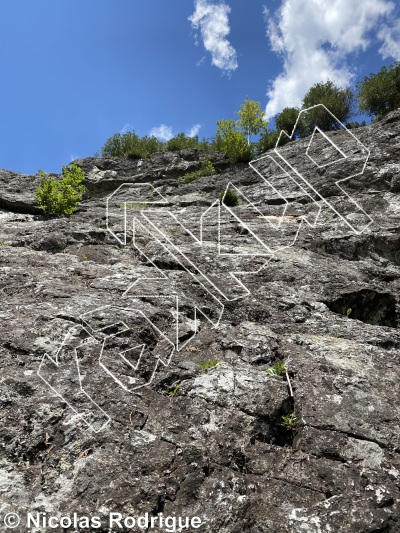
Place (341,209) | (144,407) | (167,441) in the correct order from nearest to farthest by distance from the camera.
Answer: (167,441) < (144,407) < (341,209)

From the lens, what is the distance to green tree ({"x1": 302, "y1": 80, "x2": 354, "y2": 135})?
24.1m

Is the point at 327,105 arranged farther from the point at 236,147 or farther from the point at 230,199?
the point at 230,199

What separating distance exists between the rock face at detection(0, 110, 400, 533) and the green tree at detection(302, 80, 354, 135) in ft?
52.0

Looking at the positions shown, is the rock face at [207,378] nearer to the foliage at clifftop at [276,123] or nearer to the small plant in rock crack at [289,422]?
the small plant in rock crack at [289,422]

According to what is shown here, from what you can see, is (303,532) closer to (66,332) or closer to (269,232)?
(66,332)

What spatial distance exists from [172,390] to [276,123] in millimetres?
24979

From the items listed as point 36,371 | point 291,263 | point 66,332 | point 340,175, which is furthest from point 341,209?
point 36,371

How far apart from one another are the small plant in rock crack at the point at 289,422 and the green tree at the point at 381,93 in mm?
21769

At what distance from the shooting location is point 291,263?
27.4 feet

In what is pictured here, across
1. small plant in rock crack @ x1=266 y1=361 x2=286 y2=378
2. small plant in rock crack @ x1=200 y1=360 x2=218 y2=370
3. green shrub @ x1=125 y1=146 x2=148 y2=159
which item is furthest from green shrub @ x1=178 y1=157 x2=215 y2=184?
small plant in rock crack @ x1=266 y1=361 x2=286 y2=378

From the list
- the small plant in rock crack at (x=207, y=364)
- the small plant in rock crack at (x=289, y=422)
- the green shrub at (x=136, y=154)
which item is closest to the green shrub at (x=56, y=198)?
the green shrub at (x=136, y=154)

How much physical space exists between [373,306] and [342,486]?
14.1ft
